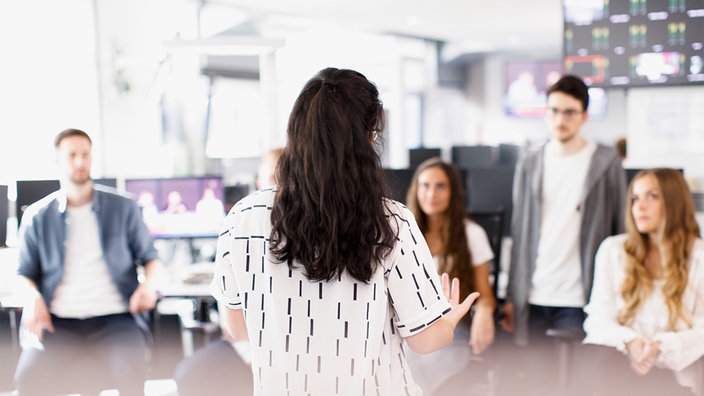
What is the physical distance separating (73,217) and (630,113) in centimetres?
292

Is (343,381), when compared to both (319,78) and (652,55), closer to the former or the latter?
(319,78)

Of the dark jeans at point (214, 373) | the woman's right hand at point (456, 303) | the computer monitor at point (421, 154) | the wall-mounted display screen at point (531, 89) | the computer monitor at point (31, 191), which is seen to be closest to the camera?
the woman's right hand at point (456, 303)

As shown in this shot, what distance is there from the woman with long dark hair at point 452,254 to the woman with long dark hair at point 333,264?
148cm

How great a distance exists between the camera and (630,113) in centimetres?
383

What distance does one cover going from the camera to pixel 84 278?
2961 millimetres

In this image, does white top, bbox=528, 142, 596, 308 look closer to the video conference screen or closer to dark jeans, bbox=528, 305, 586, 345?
dark jeans, bbox=528, 305, 586, 345

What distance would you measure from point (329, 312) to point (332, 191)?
0.77 ft

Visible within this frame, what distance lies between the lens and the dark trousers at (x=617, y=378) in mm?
2381

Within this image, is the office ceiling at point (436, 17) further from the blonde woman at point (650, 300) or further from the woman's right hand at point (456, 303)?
the woman's right hand at point (456, 303)

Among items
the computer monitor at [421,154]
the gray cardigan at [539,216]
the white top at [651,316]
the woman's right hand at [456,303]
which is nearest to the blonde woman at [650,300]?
the white top at [651,316]

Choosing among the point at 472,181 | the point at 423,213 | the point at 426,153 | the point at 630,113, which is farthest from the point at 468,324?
the point at 426,153

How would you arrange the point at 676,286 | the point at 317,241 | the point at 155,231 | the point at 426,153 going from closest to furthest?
the point at 317,241
the point at 676,286
the point at 155,231
the point at 426,153

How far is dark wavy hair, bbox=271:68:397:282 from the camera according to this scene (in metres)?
1.28

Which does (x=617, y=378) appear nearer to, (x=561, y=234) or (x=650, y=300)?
(x=650, y=300)
